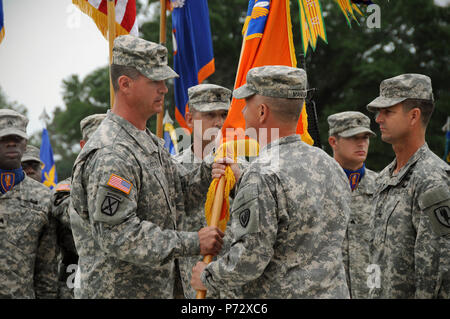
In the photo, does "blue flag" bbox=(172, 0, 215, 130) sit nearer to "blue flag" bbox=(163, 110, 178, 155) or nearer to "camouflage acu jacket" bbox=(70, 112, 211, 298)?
"camouflage acu jacket" bbox=(70, 112, 211, 298)

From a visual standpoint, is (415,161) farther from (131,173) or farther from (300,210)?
(131,173)

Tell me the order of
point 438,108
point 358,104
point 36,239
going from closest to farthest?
point 36,239 < point 438,108 < point 358,104

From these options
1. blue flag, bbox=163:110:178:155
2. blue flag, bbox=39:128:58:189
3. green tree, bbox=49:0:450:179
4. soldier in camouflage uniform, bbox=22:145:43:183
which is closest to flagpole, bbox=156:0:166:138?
soldier in camouflage uniform, bbox=22:145:43:183

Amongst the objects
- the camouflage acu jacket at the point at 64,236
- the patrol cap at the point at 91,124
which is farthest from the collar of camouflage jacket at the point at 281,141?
the patrol cap at the point at 91,124

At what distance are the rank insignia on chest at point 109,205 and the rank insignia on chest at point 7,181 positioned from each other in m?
2.31

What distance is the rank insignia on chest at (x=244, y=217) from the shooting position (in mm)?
3309

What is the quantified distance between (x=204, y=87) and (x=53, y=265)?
7.55 feet

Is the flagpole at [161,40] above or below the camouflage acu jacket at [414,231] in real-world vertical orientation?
above

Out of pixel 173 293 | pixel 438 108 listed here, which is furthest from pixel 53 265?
pixel 438 108

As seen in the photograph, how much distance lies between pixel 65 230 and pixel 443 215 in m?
3.49

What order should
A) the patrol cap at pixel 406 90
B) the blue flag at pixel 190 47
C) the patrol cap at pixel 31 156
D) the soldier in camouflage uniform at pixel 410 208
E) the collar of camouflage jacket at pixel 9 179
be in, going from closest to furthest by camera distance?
the soldier in camouflage uniform at pixel 410 208
the patrol cap at pixel 406 90
the collar of camouflage jacket at pixel 9 179
the blue flag at pixel 190 47
the patrol cap at pixel 31 156

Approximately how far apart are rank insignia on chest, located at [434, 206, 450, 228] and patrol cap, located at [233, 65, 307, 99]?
140cm

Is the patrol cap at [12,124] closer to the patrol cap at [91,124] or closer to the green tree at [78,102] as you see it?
the patrol cap at [91,124]

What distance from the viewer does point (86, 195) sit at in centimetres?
370
